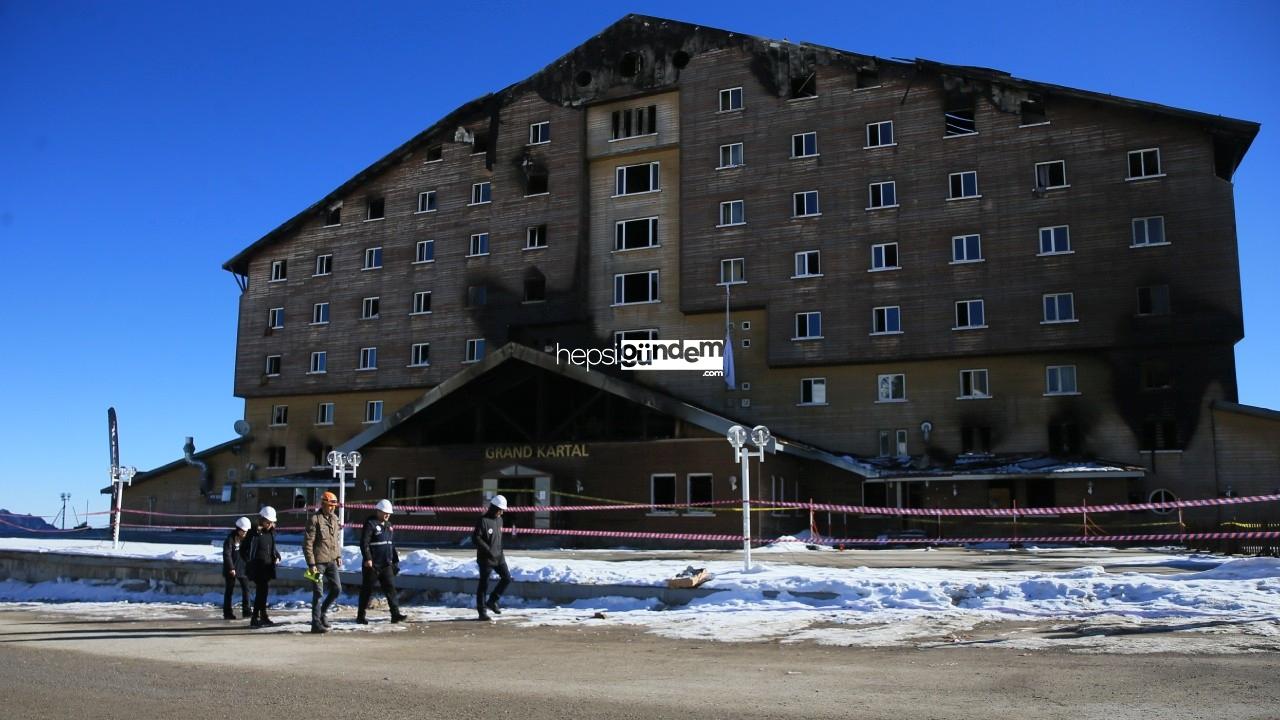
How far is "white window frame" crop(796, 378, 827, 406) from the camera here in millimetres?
44500

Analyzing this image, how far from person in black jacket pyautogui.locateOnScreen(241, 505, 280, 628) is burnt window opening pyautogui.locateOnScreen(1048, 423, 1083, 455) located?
3260cm

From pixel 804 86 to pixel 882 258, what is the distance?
9018 millimetres

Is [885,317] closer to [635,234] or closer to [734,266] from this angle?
[734,266]

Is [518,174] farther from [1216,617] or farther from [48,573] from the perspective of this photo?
[1216,617]

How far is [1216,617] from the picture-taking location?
12781 millimetres

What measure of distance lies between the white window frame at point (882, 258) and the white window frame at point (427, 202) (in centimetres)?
2296

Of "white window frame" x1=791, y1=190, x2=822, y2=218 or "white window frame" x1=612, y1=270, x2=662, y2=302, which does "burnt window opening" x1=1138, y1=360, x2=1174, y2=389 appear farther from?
"white window frame" x1=612, y1=270, x2=662, y2=302

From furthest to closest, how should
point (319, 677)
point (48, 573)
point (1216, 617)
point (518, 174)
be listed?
point (518, 174) < point (48, 573) < point (1216, 617) < point (319, 677)

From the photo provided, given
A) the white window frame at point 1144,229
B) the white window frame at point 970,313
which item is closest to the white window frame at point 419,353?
the white window frame at point 970,313

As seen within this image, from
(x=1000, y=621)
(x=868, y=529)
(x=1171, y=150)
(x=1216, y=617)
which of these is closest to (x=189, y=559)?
(x=1000, y=621)

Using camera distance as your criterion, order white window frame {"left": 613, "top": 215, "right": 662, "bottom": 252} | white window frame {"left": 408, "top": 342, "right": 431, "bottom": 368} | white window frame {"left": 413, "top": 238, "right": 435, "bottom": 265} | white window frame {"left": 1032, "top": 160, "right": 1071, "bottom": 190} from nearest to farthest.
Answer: white window frame {"left": 1032, "top": 160, "right": 1071, "bottom": 190} < white window frame {"left": 613, "top": 215, "right": 662, "bottom": 252} < white window frame {"left": 408, "top": 342, "right": 431, "bottom": 368} < white window frame {"left": 413, "top": 238, "right": 435, "bottom": 265}

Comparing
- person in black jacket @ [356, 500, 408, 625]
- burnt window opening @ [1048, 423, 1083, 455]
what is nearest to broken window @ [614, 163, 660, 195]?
burnt window opening @ [1048, 423, 1083, 455]

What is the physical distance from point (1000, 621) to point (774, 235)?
33.2 metres

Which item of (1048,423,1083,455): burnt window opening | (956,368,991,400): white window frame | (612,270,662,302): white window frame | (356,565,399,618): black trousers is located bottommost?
(356,565,399,618): black trousers
